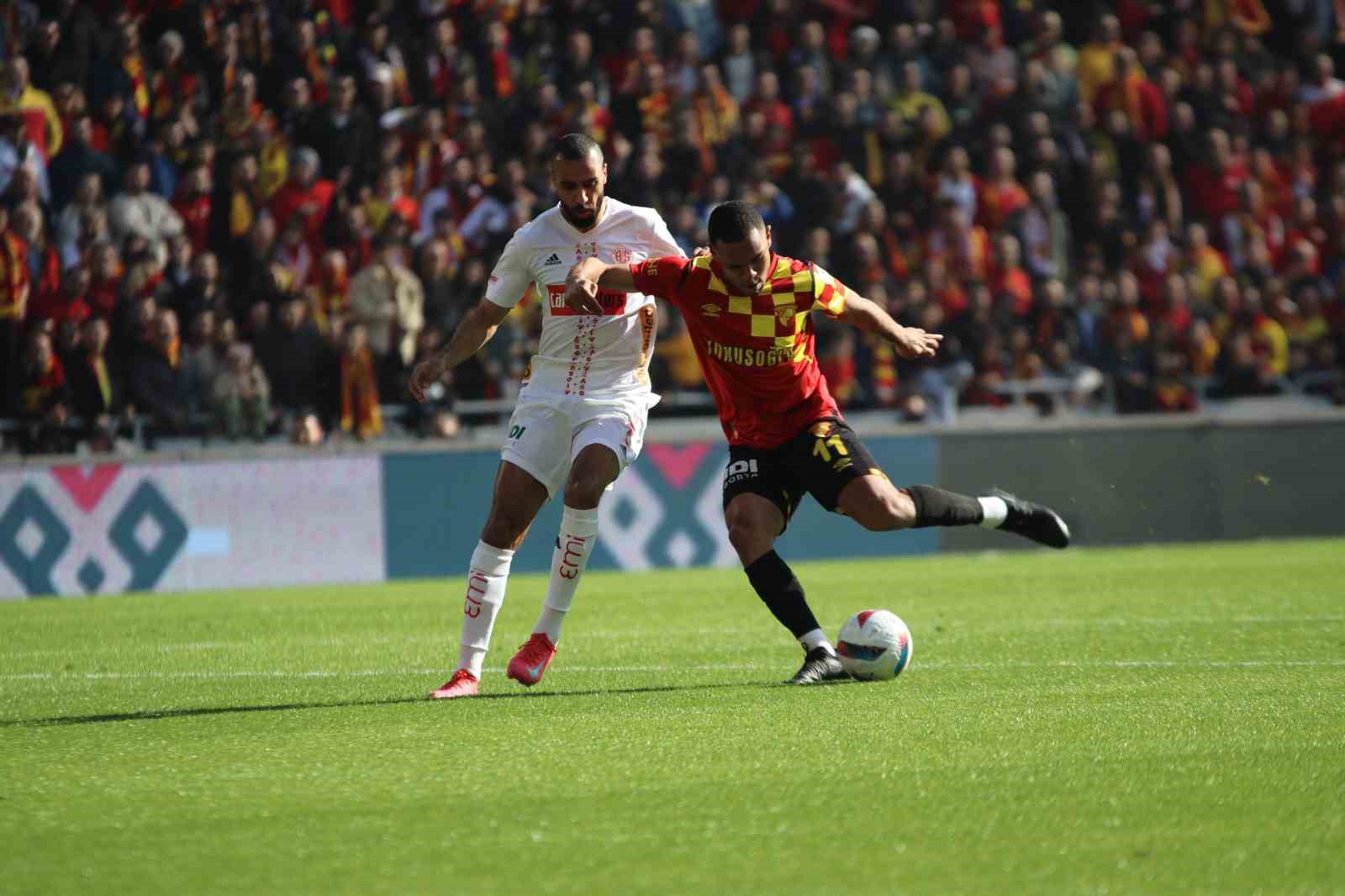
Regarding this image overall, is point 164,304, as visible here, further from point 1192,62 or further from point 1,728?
point 1192,62

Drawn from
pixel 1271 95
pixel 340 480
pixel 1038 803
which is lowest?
pixel 340 480

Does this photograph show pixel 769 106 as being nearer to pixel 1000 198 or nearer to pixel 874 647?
pixel 1000 198

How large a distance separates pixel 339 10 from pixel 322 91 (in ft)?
4.53

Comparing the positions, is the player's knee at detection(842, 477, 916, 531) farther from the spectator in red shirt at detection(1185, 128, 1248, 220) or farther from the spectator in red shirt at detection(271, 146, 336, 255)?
the spectator in red shirt at detection(1185, 128, 1248, 220)

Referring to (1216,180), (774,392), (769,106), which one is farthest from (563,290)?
(1216,180)

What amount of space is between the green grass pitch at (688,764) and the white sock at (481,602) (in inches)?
12.6

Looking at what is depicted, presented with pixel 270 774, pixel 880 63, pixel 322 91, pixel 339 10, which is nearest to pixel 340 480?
pixel 322 91

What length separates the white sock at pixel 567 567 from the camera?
7.55 m

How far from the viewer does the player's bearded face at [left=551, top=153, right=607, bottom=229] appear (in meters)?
7.38

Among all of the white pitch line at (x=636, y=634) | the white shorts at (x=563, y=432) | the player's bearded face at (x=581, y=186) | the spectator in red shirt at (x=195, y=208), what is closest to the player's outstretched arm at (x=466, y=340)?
the white shorts at (x=563, y=432)

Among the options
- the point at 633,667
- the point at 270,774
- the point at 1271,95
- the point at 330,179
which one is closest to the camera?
the point at 270,774

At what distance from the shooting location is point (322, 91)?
57.0 feet

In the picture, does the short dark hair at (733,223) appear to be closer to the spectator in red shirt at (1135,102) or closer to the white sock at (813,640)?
the white sock at (813,640)

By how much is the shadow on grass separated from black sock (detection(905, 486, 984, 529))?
920 millimetres
